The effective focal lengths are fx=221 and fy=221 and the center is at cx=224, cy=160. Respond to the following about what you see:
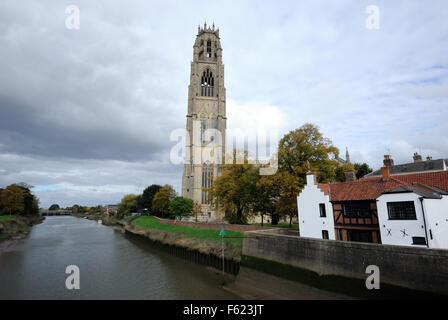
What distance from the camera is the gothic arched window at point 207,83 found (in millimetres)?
63312

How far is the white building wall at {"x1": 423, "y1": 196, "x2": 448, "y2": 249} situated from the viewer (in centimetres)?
1192

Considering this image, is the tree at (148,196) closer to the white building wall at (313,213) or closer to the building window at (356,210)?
the white building wall at (313,213)

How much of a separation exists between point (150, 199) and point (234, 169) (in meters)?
44.9

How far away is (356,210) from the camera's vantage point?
1588 centimetres

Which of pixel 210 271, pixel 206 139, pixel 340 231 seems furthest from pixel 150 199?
pixel 340 231

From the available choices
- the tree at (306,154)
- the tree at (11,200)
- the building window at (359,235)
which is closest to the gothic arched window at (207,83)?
the tree at (306,154)

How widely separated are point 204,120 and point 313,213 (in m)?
45.9

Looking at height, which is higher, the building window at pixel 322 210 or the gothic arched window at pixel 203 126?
the gothic arched window at pixel 203 126

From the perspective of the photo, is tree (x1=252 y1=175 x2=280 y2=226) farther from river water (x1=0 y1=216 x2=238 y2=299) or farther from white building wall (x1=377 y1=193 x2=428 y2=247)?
white building wall (x1=377 y1=193 x2=428 y2=247)

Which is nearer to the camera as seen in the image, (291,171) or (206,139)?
(291,171)

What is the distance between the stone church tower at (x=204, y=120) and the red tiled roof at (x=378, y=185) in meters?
37.0

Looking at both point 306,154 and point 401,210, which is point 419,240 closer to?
point 401,210

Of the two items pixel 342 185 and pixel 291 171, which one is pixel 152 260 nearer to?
pixel 291 171
